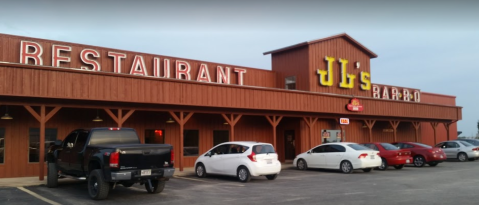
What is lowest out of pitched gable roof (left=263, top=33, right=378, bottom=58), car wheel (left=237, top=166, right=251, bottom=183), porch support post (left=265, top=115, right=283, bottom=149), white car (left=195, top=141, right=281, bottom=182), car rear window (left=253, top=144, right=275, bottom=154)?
car wheel (left=237, top=166, right=251, bottom=183)

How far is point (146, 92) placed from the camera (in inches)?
675

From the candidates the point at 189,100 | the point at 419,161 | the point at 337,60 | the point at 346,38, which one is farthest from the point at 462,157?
the point at 189,100

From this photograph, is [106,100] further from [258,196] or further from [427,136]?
[427,136]

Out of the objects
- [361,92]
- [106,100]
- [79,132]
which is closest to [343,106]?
[361,92]

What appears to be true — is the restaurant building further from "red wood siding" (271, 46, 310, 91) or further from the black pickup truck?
the black pickup truck

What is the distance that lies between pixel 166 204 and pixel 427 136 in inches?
1323

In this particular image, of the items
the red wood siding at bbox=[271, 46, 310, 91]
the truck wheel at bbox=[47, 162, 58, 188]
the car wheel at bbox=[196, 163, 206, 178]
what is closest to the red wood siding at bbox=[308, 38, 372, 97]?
the red wood siding at bbox=[271, 46, 310, 91]

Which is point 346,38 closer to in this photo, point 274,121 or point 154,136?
point 274,121

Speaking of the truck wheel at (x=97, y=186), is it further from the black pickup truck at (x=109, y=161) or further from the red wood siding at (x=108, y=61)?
the red wood siding at (x=108, y=61)

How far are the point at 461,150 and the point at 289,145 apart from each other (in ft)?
35.9

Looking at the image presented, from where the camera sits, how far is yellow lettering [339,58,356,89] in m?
29.7

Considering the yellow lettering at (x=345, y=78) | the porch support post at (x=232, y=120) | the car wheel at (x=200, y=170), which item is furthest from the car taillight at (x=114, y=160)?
the yellow lettering at (x=345, y=78)

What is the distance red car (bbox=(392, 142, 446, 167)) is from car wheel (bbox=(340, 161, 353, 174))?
604cm

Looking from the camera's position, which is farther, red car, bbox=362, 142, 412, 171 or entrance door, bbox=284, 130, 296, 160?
entrance door, bbox=284, 130, 296, 160
